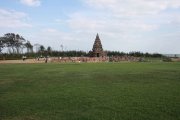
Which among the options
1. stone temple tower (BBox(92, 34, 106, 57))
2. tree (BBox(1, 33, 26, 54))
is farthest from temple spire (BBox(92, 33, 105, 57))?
tree (BBox(1, 33, 26, 54))

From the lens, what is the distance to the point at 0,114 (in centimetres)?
823

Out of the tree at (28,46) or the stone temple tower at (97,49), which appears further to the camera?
the tree at (28,46)

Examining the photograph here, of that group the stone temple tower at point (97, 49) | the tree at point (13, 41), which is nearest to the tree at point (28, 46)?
the tree at point (13, 41)

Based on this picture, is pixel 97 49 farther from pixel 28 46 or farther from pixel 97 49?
pixel 28 46

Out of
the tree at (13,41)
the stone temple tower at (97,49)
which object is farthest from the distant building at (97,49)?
the tree at (13,41)

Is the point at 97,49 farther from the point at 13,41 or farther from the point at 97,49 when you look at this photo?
the point at 13,41

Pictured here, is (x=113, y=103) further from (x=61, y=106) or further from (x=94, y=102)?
(x=61, y=106)

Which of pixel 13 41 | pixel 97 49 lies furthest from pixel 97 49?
pixel 13 41

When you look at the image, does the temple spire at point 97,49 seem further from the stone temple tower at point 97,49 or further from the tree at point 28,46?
the tree at point 28,46

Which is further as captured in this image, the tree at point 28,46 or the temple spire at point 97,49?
the tree at point 28,46

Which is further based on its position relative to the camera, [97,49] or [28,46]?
[28,46]

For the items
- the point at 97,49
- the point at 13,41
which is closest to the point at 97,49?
the point at 97,49

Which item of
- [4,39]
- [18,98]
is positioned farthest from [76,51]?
[18,98]

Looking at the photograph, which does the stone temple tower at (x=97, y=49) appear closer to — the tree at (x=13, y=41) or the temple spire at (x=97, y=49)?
the temple spire at (x=97, y=49)
